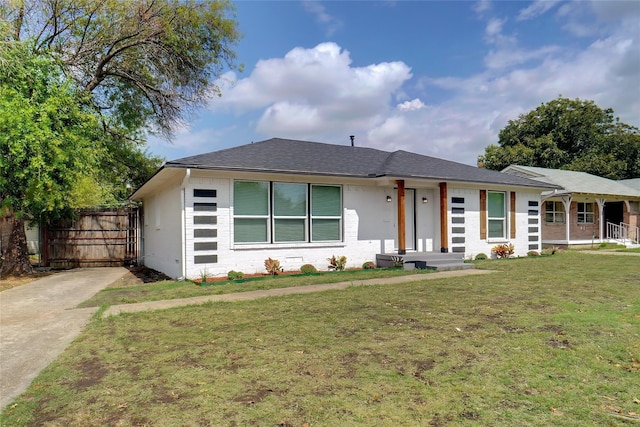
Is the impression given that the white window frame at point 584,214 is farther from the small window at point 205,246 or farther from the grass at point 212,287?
the small window at point 205,246

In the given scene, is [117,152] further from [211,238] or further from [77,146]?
[211,238]

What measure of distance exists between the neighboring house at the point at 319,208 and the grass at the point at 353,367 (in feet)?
12.5

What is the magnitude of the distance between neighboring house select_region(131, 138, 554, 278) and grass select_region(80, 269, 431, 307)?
0.84 m

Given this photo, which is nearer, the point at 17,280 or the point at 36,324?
the point at 36,324

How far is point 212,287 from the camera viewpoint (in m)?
8.87

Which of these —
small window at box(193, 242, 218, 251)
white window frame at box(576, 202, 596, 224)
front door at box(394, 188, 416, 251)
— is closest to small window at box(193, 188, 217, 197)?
small window at box(193, 242, 218, 251)

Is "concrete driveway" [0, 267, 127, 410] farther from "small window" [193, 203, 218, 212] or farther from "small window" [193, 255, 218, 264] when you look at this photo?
"small window" [193, 203, 218, 212]

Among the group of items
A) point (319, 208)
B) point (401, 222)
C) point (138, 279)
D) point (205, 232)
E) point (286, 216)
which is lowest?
point (138, 279)

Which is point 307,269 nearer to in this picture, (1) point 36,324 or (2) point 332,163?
(2) point 332,163

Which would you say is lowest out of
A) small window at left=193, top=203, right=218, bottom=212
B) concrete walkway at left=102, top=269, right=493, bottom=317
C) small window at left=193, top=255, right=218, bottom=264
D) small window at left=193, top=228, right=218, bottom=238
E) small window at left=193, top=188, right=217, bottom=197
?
concrete walkway at left=102, top=269, right=493, bottom=317

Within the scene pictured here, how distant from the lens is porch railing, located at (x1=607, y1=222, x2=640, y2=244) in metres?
23.4

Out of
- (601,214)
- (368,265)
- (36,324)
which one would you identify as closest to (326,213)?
(368,265)

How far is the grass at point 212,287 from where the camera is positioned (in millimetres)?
7816

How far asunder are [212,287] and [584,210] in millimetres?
23249
